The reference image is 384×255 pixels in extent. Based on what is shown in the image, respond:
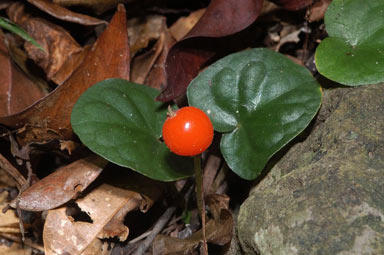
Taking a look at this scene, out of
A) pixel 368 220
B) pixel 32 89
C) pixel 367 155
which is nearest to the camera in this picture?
pixel 368 220

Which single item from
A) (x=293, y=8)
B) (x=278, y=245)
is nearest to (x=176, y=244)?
(x=278, y=245)

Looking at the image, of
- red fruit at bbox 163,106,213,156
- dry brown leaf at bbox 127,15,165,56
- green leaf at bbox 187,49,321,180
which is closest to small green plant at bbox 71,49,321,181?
green leaf at bbox 187,49,321,180

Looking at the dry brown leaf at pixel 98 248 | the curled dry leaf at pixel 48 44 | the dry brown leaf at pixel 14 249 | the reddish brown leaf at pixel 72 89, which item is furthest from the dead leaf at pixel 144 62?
the dry brown leaf at pixel 14 249

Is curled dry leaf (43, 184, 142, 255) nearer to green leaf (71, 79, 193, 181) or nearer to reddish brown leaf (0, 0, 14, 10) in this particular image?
green leaf (71, 79, 193, 181)

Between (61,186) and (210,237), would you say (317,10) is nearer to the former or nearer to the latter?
(210,237)

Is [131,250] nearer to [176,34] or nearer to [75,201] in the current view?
[75,201]

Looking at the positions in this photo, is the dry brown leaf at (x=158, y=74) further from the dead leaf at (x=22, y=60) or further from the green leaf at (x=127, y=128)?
the dead leaf at (x=22, y=60)
